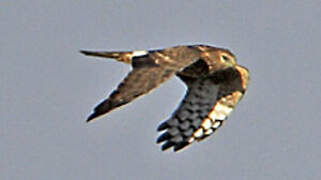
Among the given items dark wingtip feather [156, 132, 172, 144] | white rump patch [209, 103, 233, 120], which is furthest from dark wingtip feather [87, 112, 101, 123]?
white rump patch [209, 103, 233, 120]

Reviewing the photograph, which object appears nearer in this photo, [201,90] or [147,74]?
[147,74]

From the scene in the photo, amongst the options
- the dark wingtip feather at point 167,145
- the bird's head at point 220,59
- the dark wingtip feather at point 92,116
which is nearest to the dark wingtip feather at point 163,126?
the dark wingtip feather at point 167,145

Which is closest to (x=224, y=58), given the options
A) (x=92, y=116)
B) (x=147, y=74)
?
(x=147, y=74)

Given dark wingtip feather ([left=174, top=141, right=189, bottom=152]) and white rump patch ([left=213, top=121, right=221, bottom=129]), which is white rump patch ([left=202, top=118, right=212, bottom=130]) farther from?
dark wingtip feather ([left=174, top=141, right=189, bottom=152])

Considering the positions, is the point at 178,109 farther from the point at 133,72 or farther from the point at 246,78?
the point at 133,72

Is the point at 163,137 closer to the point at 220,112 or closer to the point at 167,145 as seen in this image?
the point at 167,145

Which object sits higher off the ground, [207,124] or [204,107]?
[204,107]
